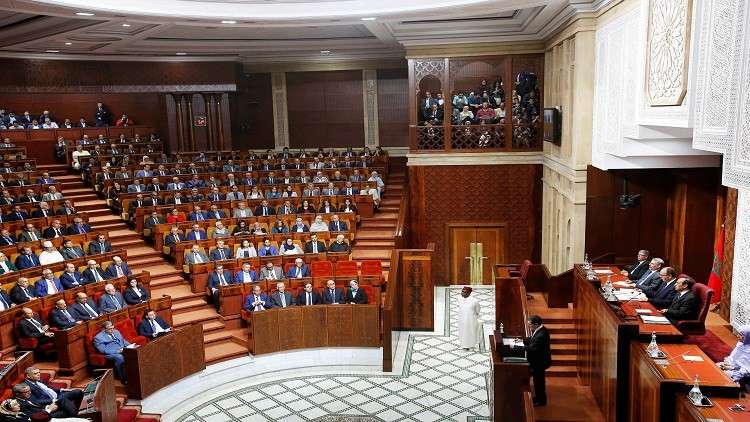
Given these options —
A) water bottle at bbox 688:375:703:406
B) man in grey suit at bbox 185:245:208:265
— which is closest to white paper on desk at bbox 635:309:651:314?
water bottle at bbox 688:375:703:406

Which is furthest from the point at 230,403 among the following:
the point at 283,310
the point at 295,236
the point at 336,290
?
the point at 295,236

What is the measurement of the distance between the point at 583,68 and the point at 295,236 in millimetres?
5522

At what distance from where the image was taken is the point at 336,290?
9.45m

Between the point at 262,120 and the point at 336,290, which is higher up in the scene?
the point at 262,120

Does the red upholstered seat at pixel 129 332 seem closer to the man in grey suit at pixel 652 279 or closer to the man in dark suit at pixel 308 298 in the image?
the man in dark suit at pixel 308 298

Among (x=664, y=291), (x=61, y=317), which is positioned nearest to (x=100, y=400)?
(x=61, y=317)

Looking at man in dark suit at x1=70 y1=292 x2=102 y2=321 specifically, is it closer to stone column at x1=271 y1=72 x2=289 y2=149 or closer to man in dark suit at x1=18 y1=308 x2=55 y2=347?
man in dark suit at x1=18 y1=308 x2=55 y2=347

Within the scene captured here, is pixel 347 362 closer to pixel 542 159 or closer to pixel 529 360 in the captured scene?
pixel 529 360

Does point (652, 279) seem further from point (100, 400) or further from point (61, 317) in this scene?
point (61, 317)

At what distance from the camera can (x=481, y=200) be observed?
43.0 feet

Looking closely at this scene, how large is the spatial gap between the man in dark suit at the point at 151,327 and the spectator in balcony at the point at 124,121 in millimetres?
9624

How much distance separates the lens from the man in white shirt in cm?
926

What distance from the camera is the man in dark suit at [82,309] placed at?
8.13m

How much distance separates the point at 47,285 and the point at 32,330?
38.1 inches
